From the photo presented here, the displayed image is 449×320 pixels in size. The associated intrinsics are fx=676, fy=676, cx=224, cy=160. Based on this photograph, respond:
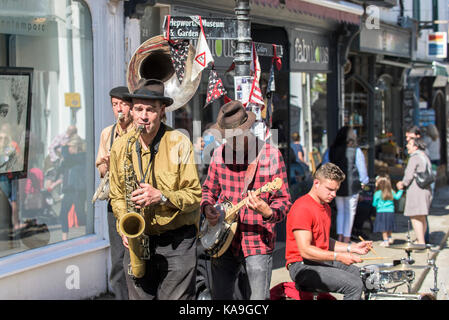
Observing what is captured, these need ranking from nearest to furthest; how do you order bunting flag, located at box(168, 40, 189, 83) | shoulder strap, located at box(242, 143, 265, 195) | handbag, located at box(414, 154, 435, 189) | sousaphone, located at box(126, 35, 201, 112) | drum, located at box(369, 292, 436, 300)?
shoulder strap, located at box(242, 143, 265, 195)
drum, located at box(369, 292, 436, 300)
sousaphone, located at box(126, 35, 201, 112)
bunting flag, located at box(168, 40, 189, 83)
handbag, located at box(414, 154, 435, 189)

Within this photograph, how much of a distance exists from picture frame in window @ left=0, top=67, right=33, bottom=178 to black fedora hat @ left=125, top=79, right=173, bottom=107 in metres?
2.47

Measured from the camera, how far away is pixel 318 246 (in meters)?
5.12

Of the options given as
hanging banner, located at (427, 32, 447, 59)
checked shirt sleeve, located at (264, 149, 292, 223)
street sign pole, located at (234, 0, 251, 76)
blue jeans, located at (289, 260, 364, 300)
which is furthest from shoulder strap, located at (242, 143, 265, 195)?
hanging banner, located at (427, 32, 447, 59)

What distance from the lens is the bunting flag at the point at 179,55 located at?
236 inches

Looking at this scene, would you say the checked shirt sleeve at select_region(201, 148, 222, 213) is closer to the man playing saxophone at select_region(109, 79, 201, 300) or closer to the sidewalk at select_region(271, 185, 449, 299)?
the man playing saxophone at select_region(109, 79, 201, 300)

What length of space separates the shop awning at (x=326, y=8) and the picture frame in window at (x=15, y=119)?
3075 mm

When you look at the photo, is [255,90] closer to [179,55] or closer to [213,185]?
[179,55]

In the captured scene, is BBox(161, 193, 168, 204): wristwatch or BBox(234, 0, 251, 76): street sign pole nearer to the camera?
BBox(161, 193, 168, 204): wristwatch

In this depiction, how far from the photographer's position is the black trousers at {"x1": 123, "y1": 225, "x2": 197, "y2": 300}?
4.31m

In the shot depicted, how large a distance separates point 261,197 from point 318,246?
593 millimetres
